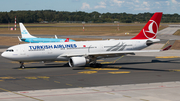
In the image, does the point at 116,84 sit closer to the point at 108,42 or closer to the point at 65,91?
the point at 65,91

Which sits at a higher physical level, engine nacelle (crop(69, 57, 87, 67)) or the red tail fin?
the red tail fin

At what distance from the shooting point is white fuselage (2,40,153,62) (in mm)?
38031

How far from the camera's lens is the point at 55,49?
39.3 meters

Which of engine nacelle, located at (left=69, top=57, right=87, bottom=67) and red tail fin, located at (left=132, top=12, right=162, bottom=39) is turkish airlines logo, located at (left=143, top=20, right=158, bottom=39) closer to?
red tail fin, located at (left=132, top=12, right=162, bottom=39)

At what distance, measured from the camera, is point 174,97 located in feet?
72.6

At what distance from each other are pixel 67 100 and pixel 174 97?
359 inches

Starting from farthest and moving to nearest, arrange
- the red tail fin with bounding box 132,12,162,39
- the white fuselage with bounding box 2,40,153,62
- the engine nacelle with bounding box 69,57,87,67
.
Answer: the red tail fin with bounding box 132,12,162,39 → the white fuselage with bounding box 2,40,153,62 → the engine nacelle with bounding box 69,57,87,67

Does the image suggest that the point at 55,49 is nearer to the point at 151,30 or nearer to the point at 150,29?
the point at 150,29

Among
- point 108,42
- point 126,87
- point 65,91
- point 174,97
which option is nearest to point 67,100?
point 65,91

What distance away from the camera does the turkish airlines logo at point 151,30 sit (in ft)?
151

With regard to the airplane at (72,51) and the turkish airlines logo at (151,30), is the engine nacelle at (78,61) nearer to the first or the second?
the airplane at (72,51)

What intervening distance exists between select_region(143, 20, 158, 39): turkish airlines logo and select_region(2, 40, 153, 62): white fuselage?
12.8 feet

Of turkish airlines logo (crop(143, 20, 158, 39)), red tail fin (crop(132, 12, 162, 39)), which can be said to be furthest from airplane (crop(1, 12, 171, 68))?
turkish airlines logo (crop(143, 20, 158, 39))

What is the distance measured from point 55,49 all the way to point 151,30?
58.9ft
